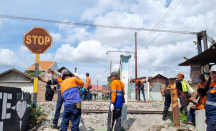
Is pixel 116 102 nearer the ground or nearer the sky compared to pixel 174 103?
nearer the sky

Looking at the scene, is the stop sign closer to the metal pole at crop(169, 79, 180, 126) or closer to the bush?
the bush

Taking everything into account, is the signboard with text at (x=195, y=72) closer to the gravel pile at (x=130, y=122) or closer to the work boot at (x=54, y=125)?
the gravel pile at (x=130, y=122)

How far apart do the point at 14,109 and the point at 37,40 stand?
8.71 feet

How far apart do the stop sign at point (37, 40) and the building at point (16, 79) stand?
1851cm

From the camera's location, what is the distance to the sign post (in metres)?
6.50

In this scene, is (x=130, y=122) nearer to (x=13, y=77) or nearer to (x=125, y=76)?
(x=125, y=76)

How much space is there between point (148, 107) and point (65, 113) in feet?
19.6

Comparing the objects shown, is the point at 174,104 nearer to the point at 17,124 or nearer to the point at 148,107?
the point at 148,107

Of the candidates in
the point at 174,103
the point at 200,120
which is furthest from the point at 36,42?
the point at 200,120

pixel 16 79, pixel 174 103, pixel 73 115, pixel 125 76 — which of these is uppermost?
pixel 16 79

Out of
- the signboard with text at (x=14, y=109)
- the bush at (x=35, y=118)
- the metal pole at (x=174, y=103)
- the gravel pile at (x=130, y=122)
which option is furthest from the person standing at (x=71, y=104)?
the metal pole at (x=174, y=103)

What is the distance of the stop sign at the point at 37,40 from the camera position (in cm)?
651

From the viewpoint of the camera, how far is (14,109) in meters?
4.90

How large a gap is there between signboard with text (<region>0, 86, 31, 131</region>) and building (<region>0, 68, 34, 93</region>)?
19.2 meters
